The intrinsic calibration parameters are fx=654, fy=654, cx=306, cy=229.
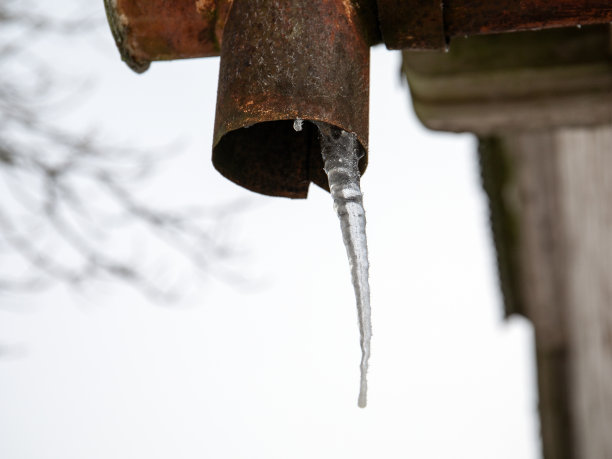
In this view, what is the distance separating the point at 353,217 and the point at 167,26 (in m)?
0.50

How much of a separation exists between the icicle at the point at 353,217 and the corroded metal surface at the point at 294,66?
4cm

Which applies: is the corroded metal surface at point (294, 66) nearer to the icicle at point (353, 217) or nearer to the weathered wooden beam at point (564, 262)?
the icicle at point (353, 217)

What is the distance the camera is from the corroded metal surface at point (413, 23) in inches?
43.7

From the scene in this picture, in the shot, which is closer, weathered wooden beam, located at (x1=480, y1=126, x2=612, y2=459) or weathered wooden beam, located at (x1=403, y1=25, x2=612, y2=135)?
weathered wooden beam, located at (x1=403, y1=25, x2=612, y2=135)

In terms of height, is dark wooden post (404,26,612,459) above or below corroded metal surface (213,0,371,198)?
above

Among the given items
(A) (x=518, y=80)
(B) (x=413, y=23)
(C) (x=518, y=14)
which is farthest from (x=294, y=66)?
(A) (x=518, y=80)

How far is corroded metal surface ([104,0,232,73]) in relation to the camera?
3.88 feet

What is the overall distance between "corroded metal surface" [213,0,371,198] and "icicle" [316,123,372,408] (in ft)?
0.13

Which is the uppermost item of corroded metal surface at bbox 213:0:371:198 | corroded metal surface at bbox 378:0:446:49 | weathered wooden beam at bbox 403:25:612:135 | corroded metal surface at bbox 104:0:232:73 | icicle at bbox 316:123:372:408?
weathered wooden beam at bbox 403:25:612:135

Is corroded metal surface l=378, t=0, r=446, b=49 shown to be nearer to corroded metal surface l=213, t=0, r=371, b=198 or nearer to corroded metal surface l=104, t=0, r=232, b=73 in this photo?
corroded metal surface l=213, t=0, r=371, b=198

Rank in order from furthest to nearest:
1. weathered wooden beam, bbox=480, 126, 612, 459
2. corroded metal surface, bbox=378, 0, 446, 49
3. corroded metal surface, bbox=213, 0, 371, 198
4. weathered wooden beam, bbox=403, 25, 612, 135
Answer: weathered wooden beam, bbox=480, 126, 612, 459
weathered wooden beam, bbox=403, 25, 612, 135
corroded metal surface, bbox=378, 0, 446, 49
corroded metal surface, bbox=213, 0, 371, 198

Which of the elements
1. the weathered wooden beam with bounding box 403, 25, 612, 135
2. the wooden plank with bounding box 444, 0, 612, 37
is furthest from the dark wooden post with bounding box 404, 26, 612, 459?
the wooden plank with bounding box 444, 0, 612, 37

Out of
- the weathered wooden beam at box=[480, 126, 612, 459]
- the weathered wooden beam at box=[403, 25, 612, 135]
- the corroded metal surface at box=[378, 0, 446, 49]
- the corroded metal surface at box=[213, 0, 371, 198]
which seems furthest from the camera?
the weathered wooden beam at box=[480, 126, 612, 459]

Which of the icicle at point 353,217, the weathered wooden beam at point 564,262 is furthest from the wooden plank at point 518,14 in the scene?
the weathered wooden beam at point 564,262
